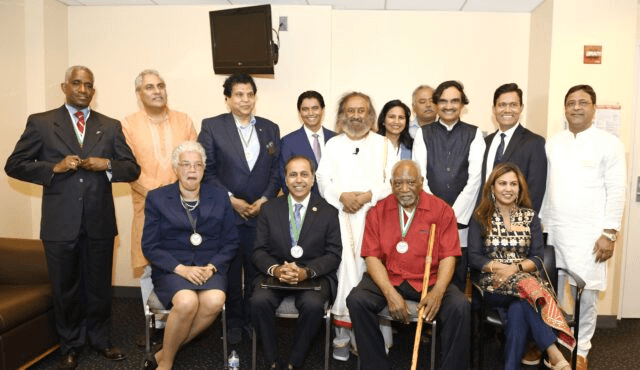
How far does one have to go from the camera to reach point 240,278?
4.09m

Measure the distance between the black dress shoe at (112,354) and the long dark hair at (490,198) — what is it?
2693 mm

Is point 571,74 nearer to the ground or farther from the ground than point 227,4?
nearer to the ground

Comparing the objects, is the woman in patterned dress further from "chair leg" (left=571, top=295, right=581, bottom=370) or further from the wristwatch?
the wristwatch

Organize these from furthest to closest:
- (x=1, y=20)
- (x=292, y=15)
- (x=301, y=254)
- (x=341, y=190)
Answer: (x=292, y=15)
(x=1, y=20)
(x=341, y=190)
(x=301, y=254)

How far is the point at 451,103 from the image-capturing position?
384 centimetres

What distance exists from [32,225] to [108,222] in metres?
1.94

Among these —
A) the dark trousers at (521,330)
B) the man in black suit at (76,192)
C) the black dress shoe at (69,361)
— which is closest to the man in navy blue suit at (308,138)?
the man in black suit at (76,192)

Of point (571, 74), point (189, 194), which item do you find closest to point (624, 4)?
point (571, 74)

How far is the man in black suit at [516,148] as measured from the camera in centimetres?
366

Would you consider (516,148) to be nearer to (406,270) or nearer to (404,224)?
(404,224)

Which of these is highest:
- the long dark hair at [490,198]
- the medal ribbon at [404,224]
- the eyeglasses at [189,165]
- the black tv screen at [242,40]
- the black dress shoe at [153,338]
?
the black tv screen at [242,40]

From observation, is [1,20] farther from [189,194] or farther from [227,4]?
[189,194]

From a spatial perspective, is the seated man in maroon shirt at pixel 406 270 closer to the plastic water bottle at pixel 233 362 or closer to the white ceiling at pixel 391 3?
the plastic water bottle at pixel 233 362

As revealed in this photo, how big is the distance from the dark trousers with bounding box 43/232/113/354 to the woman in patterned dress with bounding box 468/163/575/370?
8.40 ft
